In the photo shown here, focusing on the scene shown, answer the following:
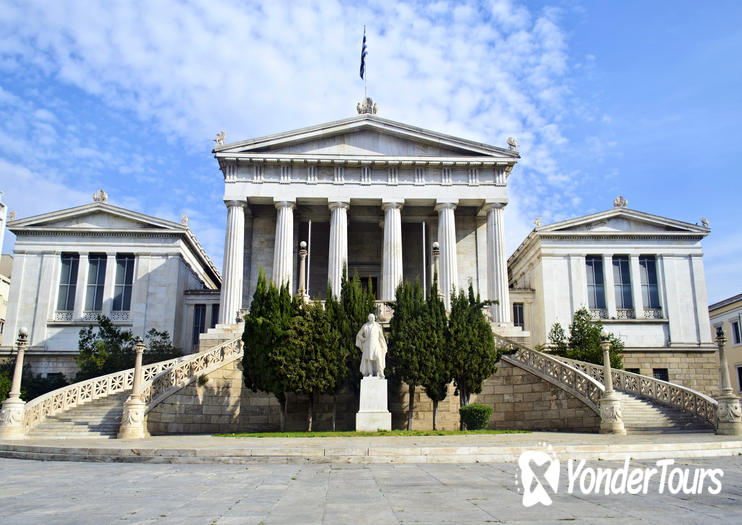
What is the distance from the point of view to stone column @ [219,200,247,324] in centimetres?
3588

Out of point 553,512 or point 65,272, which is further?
point 65,272

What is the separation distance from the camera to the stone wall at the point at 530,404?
2428cm

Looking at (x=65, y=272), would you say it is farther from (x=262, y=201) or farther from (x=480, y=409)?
(x=480, y=409)

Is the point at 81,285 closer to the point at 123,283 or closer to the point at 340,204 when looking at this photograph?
the point at 123,283

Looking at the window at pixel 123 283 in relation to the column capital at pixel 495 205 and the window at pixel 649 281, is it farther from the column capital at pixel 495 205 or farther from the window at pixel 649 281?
the window at pixel 649 281

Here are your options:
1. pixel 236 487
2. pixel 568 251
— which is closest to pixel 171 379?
pixel 236 487

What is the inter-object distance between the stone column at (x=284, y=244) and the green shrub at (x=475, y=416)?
637 inches

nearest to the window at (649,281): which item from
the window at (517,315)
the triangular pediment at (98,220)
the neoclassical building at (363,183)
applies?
the window at (517,315)

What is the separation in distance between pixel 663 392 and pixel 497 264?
13.9 meters

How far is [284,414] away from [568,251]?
24.8 m

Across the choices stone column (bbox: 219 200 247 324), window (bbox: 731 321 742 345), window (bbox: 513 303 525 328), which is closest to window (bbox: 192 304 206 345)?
stone column (bbox: 219 200 247 324)

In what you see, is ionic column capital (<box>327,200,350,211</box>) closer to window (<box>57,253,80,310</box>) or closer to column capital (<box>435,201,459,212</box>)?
column capital (<box>435,201,459,212</box>)

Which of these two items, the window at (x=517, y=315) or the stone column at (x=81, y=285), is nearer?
the stone column at (x=81, y=285)

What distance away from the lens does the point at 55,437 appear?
21562 mm
